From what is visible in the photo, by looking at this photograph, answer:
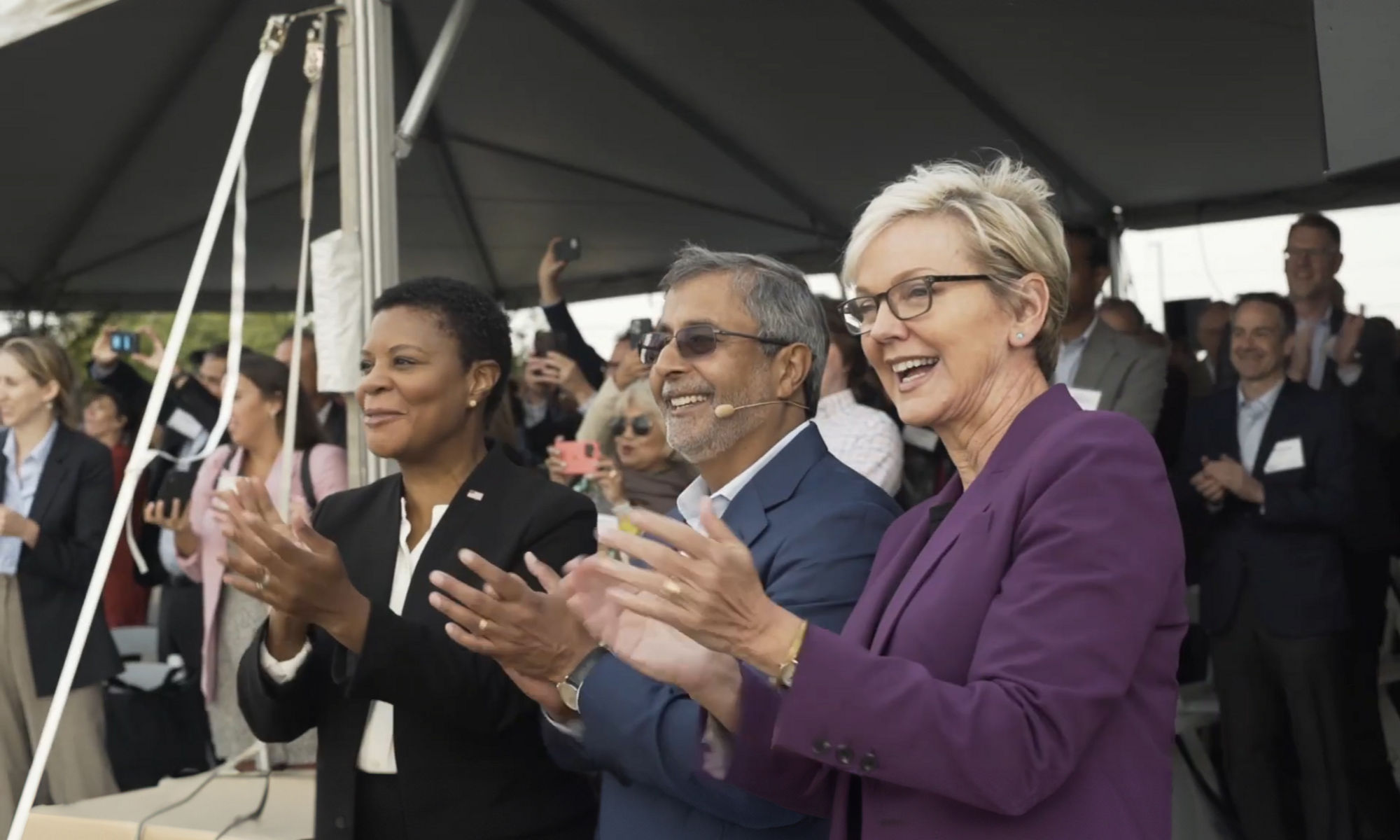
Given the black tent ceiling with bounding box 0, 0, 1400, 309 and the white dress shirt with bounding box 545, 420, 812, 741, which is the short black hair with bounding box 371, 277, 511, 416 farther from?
the black tent ceiling with bounding box 0, 0, 1400, 309

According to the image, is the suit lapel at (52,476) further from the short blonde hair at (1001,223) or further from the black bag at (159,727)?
the short blonde hair at (1001,223)

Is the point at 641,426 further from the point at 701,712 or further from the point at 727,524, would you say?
the point at 701,712

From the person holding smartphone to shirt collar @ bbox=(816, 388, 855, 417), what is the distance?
60.4 inches

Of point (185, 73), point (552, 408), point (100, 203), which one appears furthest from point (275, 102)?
point (552, 408)

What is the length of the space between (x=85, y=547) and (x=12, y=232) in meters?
1.98

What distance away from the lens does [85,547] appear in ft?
17.2

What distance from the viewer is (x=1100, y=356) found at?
14.5 ft

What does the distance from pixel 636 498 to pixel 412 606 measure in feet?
5.72

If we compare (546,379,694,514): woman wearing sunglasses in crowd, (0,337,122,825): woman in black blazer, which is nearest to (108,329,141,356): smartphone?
(0,337,122,825): woman in black blazer

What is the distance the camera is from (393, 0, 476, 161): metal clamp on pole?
3926 mm

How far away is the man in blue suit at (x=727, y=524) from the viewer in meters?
2.05

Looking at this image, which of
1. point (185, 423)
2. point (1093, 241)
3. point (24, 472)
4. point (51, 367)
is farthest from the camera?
point (185, 423)

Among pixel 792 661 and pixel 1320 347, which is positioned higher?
pixel 1320 347

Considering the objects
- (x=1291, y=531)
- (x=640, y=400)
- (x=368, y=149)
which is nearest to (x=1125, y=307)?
(x=1291, y=531)
